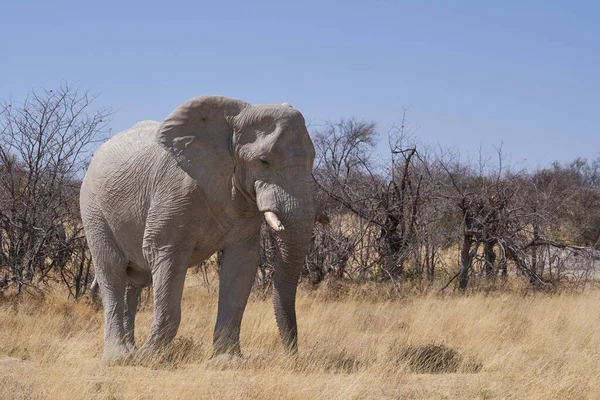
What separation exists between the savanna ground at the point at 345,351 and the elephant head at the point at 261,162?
0.86m

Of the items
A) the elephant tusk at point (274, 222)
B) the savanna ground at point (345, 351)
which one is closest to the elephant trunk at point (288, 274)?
the elephant tusk at point (274, 222)

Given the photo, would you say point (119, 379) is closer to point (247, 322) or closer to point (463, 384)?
point (463, 384)

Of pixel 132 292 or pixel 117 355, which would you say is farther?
pixel 132 292

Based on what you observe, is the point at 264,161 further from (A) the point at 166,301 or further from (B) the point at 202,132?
(A) the point at 166,301

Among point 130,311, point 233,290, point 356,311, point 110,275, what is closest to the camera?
point 233,290

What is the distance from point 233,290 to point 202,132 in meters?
1.44

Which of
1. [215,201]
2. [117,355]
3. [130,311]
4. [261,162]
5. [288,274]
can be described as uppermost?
[261,162]

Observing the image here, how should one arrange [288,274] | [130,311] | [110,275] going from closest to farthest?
[288,274], [110,275], [130,311]

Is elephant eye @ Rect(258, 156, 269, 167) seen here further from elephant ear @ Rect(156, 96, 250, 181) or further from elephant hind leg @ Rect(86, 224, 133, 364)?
elephant hind leg @ Rect(86, 224, 133, 364)

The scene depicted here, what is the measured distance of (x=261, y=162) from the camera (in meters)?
7.10

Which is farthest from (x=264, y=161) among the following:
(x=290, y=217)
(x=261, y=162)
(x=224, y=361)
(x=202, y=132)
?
(x=224, y=361)

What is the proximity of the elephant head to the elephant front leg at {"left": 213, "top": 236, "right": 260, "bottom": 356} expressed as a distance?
0.34m

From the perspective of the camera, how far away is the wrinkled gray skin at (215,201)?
276 inches

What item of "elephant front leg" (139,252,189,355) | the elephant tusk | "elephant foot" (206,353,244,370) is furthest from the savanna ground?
the elephant tusk
